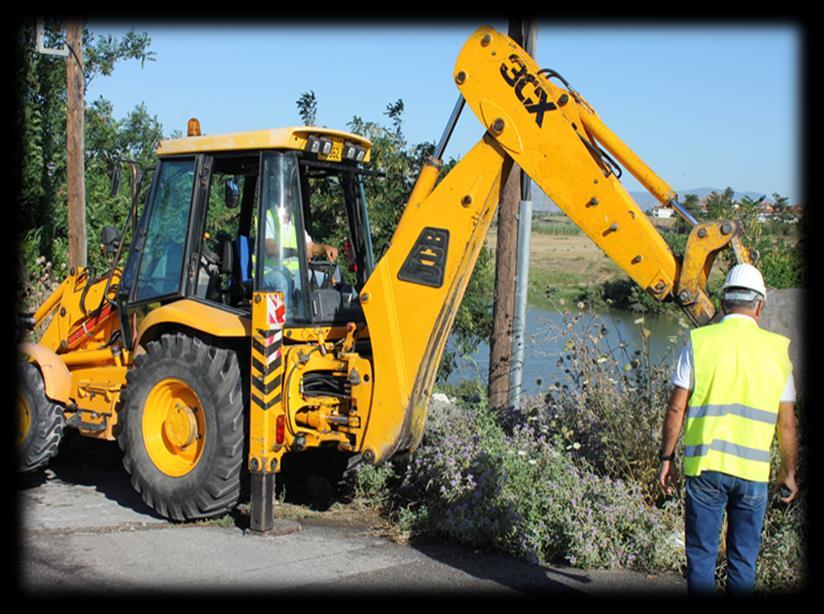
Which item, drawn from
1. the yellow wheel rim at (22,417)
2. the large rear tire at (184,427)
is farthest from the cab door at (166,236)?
the yellow wheel rim at (22,417)

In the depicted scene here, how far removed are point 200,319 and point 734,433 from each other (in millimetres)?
3984

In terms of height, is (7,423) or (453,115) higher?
(453,115)

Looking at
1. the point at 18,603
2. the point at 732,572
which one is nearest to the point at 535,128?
the point at 732,572

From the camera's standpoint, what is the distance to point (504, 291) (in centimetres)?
941

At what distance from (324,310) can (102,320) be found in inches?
98.0

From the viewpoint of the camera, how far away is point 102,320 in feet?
27.9

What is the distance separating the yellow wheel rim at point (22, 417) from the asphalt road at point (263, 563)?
0.75 m

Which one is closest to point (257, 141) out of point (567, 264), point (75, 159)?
point (75, 159)

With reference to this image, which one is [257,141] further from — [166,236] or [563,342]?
[563,342]

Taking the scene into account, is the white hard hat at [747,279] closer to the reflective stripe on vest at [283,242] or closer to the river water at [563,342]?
the river water at [563,342]

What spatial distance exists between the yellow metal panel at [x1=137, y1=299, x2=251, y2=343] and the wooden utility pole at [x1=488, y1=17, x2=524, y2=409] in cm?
321

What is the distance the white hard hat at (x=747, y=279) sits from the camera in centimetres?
493

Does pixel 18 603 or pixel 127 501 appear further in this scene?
pixel 127 501

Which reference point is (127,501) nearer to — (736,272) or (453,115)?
(453,115)
